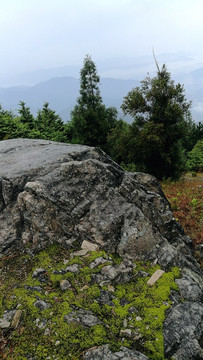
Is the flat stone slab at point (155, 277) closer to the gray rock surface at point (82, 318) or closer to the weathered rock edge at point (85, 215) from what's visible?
the weathered rock edge at point (85, 215)

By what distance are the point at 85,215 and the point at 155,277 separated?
1.97 m

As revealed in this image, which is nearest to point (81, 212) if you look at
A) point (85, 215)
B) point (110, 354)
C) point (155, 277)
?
point (85, 215)

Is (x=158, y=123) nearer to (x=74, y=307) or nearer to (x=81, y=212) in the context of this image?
(x=81, y=212)

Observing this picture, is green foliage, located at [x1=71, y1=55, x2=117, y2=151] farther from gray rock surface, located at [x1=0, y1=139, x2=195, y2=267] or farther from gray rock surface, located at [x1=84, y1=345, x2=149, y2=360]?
gray rock surface, located at [x1=84, y1=345, x2=149, y2=360]

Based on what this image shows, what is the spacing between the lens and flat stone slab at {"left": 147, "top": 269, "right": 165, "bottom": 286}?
4787 mm

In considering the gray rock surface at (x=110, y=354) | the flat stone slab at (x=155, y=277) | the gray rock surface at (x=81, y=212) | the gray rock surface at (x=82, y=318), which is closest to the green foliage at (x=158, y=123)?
the gray rock surface at (x=81, y=212)

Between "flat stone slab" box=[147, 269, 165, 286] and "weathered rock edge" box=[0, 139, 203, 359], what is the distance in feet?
0.72

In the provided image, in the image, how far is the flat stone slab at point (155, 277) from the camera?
4787 millimetres

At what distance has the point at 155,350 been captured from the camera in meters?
3.79

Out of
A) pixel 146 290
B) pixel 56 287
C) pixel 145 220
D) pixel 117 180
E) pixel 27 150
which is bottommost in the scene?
pixel 146 290

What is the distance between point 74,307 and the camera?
4.26 m

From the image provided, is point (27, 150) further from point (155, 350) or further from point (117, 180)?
point (155, 350)

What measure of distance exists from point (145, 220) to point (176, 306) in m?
1.80

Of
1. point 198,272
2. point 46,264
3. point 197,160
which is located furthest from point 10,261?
point 197,160
